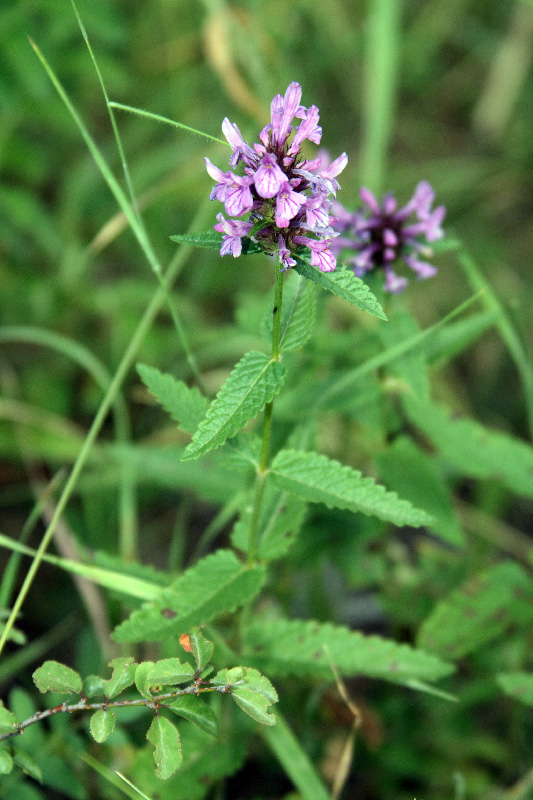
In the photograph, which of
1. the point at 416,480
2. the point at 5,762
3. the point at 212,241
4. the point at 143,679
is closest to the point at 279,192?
the point at 212,241

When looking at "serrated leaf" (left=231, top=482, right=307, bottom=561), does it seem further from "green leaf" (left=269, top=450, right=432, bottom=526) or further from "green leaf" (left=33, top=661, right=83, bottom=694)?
"green leaf" (left=33, top=661, right=83, bottom=694)

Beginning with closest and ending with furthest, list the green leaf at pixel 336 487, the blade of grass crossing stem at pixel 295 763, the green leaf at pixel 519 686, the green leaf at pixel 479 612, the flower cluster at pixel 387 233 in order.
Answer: the green leaf at pixel 336 487 < the blade of grass crossing stem at pixel 295 763 < the green leaf at pixel 519 686 < the flower cluster at pixel 387 233 < the green leaf at pixel 479 612

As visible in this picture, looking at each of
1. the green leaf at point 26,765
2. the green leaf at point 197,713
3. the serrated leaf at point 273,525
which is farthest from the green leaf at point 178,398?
the green leaf at point 26,765

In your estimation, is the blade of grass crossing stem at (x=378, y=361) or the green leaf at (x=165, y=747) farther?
the blade of grass crossing stem at (x=378, y=361)

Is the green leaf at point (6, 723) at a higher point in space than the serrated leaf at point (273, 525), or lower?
lower

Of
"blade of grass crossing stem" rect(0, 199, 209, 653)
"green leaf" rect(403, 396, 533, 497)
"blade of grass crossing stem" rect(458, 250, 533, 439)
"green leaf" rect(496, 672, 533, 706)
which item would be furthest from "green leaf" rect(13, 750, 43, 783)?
"blade of grass crossing stem" rect(458, 250, 533, 439)

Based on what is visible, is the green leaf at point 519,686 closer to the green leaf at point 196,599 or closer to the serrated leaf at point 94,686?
the green leaf at point 196,599

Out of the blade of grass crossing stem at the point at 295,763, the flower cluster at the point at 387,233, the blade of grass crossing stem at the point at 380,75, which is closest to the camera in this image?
the blade of grass crossing stem at the point at 295,763
